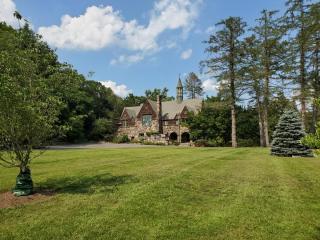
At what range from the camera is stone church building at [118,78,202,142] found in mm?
54406

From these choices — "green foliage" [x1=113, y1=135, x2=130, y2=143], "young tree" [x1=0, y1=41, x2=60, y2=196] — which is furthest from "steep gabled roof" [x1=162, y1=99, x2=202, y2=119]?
"young tree" [x1=0, y1=41, x2=60, y2=196]

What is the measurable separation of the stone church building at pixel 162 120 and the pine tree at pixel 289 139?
31.9m

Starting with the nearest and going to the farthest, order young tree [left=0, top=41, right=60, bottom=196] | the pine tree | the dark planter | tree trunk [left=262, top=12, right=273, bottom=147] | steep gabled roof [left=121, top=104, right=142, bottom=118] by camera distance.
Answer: young tree [left=0, top=41, right=60, bottom=196] → the dark planter → the pine tree → tree trunk [left=262, top=12, right=273, bottom=147] → steep gabled roof [left=121, top=104, right=142, bottom=118]

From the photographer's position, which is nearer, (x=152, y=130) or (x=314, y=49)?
(x=314, y=49)

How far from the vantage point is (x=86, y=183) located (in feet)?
33.8

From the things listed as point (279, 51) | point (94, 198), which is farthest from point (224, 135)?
point (94, 198)

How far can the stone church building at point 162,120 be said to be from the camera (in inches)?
2142

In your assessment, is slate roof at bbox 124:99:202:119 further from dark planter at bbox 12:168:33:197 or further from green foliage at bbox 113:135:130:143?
dark planter at bbox 12:168:33:197

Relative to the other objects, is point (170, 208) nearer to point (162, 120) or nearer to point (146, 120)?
point (162, 120)

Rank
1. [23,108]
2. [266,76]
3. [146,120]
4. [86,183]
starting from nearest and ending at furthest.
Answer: [23,108], [86,183], [266,76], [146,120]

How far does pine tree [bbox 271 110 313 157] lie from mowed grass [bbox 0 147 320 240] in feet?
27.3

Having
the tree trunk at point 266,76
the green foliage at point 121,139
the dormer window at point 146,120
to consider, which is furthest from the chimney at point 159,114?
the tree trunk at point 266,76

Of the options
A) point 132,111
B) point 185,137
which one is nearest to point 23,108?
point 185,137

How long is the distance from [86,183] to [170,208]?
13.1ft
